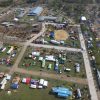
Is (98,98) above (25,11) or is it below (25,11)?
below

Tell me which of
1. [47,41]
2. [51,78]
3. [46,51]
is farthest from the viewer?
[47,41]

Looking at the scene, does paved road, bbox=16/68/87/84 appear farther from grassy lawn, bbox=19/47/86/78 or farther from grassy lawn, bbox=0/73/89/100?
grassy lawn, bbox=0/73/89/100

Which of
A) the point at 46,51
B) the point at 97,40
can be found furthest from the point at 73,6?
the point at 46,51

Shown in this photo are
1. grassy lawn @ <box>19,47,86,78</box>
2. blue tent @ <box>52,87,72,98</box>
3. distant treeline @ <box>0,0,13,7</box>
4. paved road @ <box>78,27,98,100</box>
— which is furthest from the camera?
distant treeline @ <box>0,0,13,7</box>

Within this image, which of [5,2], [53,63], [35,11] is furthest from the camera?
[5,2]

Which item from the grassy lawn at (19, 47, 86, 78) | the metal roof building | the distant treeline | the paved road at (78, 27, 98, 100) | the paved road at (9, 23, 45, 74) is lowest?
the paved road at (78, 27, 98, 100)

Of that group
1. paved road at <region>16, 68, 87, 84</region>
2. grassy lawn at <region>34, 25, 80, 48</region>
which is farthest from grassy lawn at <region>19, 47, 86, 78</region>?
grassy lawn at <region>34, 25, 80, 48</region>

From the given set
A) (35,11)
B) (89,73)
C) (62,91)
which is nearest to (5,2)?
(35,11)

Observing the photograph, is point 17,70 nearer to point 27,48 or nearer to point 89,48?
point 27,48

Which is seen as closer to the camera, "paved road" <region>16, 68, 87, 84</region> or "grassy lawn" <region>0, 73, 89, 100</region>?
"grassy lawn" <region>0, 73, 89, 100</region>

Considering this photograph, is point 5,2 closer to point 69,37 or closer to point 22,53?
point 69,37

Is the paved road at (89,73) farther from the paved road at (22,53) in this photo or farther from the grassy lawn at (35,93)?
the paved road at (22,53)
